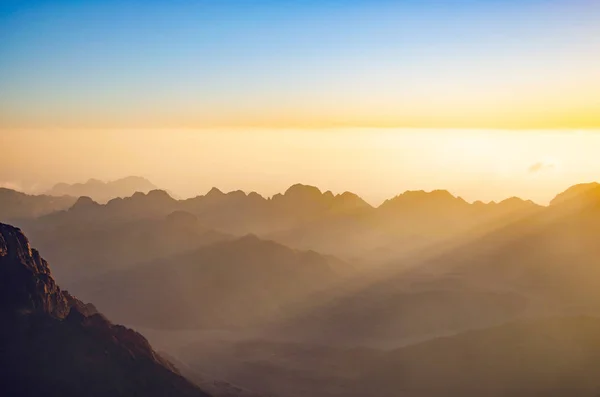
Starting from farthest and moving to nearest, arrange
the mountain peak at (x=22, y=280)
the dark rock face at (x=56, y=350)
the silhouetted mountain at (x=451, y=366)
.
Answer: the silhouetted mountain at (x=451, y=366) → the mountain peak at (x=22, y=280) → the dark rock face at (x=56, y=350)

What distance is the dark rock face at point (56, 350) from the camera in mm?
98000

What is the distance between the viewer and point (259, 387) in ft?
505

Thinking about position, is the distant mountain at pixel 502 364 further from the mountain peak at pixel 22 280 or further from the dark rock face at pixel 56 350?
the mountain peak at pixel 22 280

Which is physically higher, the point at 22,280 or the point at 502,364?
the point at 22,280

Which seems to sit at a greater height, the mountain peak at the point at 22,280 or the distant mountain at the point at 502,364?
the mountain peak at the point at 22,280

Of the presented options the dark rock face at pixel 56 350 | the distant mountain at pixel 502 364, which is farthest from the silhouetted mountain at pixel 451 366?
the dark rock face at pixel 56 350

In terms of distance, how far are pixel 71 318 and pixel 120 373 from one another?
1358 cm

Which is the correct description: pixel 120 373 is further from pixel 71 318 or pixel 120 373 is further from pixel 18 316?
pixel 18 316

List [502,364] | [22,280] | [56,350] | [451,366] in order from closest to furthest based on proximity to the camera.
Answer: [56,350], [22,280], [502,364], [451,366]

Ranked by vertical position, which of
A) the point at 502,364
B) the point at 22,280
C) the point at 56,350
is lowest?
the point at 502,364

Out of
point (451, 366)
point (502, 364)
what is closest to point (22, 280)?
point (451, 366)

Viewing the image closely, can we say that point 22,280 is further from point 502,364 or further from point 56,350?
point 502,364

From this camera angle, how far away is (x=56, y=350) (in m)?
102

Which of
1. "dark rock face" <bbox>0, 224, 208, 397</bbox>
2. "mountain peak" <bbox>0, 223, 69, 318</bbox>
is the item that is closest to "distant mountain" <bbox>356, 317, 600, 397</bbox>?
"dark rock face" <bbox>0, 224, 208, 397</bbox>
